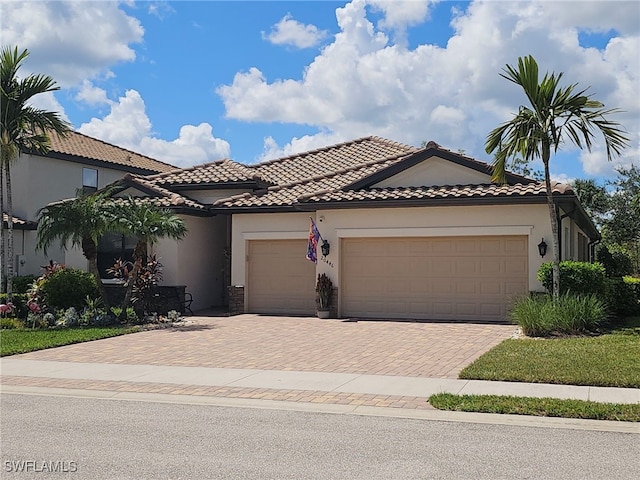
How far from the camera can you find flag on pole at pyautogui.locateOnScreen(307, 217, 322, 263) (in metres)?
19.5

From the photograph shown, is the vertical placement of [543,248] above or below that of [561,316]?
above

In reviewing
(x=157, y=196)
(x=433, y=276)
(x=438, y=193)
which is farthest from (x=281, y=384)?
(x=157, y=196)

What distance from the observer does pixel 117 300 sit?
21156 mm

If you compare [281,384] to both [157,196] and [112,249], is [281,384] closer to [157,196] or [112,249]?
[157,196]

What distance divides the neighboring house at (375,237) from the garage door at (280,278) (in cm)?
3

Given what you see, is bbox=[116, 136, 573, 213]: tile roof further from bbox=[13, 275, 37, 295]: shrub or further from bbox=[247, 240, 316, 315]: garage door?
bbox=[13, 275, 37, 295]: shrub

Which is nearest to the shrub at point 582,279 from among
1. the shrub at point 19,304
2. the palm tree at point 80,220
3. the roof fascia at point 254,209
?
the roof fascia at point 254,209

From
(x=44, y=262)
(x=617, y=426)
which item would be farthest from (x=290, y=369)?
(x=44, y=262)

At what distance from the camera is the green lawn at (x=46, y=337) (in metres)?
13.6

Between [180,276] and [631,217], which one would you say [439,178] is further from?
[631,217]

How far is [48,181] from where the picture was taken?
2812cm

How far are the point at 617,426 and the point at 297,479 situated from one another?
12.4 feet

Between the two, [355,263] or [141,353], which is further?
[355,263]

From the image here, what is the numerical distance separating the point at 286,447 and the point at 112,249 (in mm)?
17178
